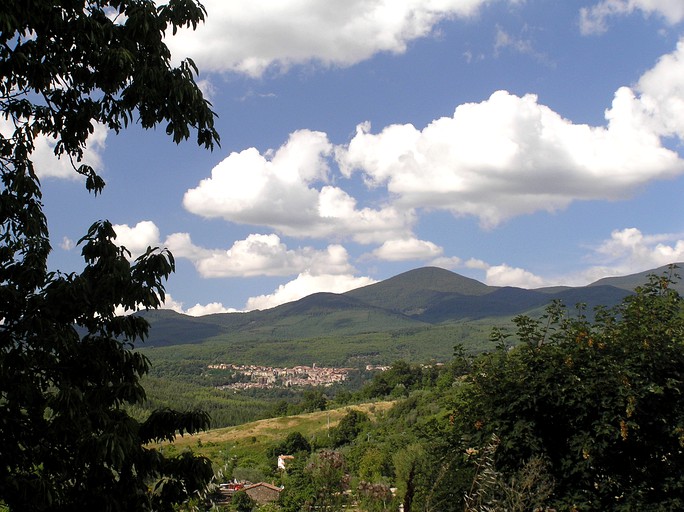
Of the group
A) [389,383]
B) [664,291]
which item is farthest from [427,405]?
[664,291]

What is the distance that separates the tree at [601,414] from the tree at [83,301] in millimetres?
5886

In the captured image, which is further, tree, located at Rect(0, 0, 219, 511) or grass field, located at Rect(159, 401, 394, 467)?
grass field, located at Rect(159, 401, 394, 467)

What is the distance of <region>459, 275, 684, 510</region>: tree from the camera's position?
8.57 m

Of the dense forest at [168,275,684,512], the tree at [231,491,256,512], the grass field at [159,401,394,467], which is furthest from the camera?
the grass field at [159,401,394,467]

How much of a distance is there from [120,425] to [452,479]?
6222 millimetres

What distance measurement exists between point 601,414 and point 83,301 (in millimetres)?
7552

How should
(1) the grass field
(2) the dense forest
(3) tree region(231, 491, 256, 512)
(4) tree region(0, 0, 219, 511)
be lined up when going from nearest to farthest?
1. (4) tree region(0, 0, 219, 511)
2. (2) the dense forest
3. (3) tree region(231, 491, 256, 512)
4. (1) the grass field

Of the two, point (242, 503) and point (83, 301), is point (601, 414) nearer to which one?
point (83, 301)

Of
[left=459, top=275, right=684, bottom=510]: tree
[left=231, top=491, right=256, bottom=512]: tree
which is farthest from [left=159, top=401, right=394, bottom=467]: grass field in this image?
[left=459, top=275, right=684, bottom=510]: tree

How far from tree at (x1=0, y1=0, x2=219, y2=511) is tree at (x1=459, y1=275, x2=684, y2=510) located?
5886mm

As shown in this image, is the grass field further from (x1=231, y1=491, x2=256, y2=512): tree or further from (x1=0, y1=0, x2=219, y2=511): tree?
(x1=0, y1=0, x2=219, y2=511): tree

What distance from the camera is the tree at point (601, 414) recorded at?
28.1ft

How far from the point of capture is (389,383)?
117 metres

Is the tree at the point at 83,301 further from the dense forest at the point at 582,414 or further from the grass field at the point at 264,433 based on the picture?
the grass field at the point at 264,433
